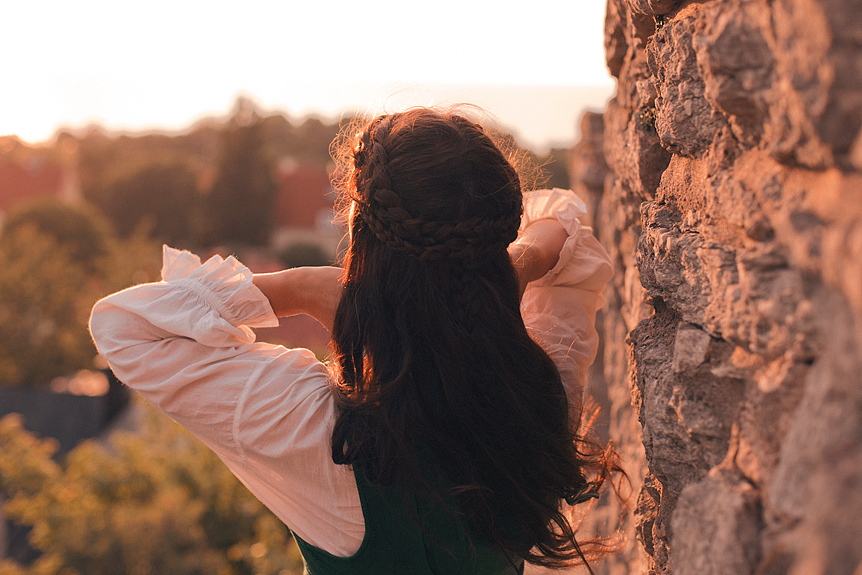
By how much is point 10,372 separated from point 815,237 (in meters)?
11.9

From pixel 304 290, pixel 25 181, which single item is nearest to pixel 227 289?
pixel 304 290

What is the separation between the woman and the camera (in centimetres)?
97

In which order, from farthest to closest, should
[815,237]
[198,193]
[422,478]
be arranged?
[198,193]
[422,478]
[815,237]

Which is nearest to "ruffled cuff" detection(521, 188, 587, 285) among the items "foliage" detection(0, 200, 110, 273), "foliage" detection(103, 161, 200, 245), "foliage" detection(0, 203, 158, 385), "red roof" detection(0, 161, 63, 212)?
"foliage" detection(0, 203, 158, 385)

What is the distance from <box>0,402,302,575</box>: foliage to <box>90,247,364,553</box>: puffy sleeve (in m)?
2.58

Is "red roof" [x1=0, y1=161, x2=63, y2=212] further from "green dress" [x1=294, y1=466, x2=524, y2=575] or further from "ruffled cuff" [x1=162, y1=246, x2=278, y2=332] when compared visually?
"green dress" [x1=294, y1=466, x2=524, y2=575]

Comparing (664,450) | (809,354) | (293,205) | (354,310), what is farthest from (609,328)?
(293,205)

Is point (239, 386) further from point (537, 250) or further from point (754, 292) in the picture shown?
point (754, 292)

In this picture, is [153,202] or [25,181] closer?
[25,181]

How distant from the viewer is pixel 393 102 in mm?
1140

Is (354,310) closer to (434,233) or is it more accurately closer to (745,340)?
(434,233)

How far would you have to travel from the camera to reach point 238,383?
1.01 meters

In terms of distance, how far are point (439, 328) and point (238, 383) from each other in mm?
340

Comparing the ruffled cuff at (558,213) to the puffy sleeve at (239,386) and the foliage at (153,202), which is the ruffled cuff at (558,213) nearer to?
the puffy sleeve at (239,386)
